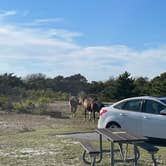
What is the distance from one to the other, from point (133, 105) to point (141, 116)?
2.12ft

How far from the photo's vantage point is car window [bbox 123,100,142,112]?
53.1 ft

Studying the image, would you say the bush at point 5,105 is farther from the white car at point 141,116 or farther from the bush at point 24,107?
the white car at point 141,116

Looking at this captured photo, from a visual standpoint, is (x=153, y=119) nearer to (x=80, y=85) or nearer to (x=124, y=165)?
(x=124, y=165)

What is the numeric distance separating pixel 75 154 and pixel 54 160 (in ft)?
3.09

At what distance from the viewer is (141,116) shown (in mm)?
15836

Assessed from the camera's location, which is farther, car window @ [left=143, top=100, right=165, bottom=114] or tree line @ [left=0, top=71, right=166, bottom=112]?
tree line @ [left=0, top=71, right=166, bottom=112]

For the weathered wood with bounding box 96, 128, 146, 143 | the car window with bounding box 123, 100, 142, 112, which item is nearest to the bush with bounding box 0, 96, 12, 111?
the car window with bounding box 123, 100, 142, 112

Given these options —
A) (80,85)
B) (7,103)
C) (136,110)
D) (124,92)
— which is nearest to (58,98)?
(124,92)

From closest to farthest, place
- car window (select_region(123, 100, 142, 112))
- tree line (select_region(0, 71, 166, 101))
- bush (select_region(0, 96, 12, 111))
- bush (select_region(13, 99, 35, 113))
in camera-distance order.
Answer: car window (select_region(123, 100, 142, 112))
bush (select_region(13, 99, 35, 113))
bush (select_region(0, 96, 12, 111))
tree line (select_region(0, 71, 166, 101))

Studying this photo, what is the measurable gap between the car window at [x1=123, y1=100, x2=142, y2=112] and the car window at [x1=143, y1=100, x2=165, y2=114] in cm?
23

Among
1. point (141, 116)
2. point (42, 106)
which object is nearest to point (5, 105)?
point (42, 106)

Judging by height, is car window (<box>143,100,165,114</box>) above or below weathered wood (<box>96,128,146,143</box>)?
above

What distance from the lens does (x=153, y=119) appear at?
50.8 ft

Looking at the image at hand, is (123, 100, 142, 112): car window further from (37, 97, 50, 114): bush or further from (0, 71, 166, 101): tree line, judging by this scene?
(0, 71, 166, 101): tree line
